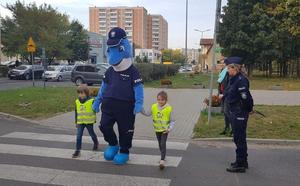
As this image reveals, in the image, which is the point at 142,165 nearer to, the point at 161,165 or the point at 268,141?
the point at 161,165

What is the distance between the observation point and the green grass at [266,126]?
9789 mm

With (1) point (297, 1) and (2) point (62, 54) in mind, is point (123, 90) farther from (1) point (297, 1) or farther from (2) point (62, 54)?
(2) point (62, 54)

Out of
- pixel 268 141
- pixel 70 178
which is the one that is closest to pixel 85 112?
pixel 70 178

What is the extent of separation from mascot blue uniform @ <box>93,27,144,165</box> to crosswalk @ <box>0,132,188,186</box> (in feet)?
0.97

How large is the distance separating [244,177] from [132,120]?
2018 millimetres

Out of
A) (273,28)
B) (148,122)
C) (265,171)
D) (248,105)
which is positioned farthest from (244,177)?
(273,28)

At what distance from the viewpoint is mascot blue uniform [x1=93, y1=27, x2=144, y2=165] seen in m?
7.00

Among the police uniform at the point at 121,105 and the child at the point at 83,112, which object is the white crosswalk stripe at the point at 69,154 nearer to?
the child at the point at 83,112

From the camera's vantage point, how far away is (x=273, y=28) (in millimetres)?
41906

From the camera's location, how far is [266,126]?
35.5 ft

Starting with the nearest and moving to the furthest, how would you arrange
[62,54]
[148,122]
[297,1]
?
1. [148,122]
2. [297,1]
3. [62,54]

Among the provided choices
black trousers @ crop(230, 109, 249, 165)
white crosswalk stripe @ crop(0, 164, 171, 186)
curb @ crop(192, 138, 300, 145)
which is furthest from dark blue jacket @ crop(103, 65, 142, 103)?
curb @ crop(192, 138, 300, 145)

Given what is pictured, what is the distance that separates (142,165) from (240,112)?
178cm

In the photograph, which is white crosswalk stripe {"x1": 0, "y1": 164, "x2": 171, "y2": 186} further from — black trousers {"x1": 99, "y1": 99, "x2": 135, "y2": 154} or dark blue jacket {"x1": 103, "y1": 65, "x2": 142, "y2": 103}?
dark blue jacket {"x1": 103, "y1": 65, "x2": 142, "y2": 103}
